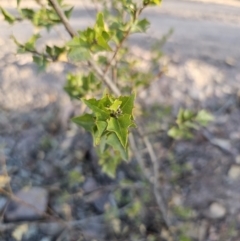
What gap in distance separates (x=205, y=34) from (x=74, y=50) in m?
2.83

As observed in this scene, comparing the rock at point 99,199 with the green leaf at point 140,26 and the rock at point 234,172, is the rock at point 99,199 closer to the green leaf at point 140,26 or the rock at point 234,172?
the rock at point 234,172

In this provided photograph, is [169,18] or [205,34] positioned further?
[169,18]

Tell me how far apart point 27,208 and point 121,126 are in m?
1.57

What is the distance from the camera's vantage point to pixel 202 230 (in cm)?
243

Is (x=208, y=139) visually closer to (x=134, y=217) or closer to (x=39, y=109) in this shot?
(x=134, y=217)

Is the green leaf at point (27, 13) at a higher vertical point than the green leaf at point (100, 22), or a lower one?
lower

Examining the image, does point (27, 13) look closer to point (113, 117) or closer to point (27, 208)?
point (113, 117)

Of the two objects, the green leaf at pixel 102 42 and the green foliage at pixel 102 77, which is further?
the green leaf at pixel 102 42

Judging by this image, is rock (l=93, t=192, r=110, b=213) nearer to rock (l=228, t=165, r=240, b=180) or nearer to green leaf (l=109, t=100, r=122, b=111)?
rock (l=228, t=165, r=240, b=180)

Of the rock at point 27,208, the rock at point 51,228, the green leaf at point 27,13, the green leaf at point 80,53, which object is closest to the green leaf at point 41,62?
the green leaf at point 27,13

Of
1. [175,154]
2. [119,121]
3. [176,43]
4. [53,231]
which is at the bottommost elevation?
[53,231]

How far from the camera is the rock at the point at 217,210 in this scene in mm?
2463

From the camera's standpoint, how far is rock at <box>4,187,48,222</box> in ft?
7.88

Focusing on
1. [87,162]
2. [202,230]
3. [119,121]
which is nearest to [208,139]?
[202,230]
